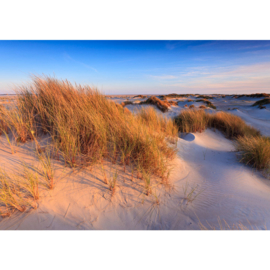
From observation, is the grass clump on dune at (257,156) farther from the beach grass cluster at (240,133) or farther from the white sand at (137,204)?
the white sand at (137,204)

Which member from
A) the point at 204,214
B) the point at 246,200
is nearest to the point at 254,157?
the point at 246,200

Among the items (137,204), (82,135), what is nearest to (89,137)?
(82,135)

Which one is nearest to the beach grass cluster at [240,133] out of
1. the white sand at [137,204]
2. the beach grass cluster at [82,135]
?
the white sand at [137,204]

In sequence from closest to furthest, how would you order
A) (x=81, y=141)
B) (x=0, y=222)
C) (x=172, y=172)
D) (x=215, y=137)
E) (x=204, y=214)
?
(x=0, y=222) < (x=204, y=214) < (x=81, y=141) < (x=172, y=172) < (x=215, y=137)

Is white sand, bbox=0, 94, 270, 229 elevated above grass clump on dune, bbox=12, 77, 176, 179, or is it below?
below

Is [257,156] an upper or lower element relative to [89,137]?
lower

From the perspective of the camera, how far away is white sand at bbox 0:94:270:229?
126 cm

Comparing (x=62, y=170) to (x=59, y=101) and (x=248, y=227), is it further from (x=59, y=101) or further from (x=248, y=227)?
(x=248, y=227)

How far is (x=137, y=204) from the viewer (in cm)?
151

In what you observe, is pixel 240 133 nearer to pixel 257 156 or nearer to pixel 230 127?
→ pixel 230 127

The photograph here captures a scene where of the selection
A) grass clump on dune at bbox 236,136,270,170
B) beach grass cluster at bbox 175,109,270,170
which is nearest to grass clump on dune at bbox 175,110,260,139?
beach grass cluster at bbox 175,109,270,170

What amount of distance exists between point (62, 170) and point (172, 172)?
1.70 m

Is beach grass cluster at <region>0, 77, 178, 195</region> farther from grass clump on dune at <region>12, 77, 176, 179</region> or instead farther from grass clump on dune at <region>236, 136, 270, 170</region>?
grass clump on dune at <region>236, 136, 270, 170</region>

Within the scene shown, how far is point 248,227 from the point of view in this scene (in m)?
1.42
